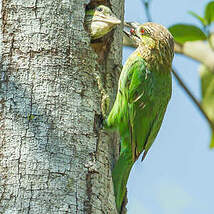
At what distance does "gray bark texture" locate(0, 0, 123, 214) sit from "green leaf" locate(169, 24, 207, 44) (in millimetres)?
735

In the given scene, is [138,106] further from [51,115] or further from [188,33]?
[51,115]

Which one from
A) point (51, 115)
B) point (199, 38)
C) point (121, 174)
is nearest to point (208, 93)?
point (199, 38)

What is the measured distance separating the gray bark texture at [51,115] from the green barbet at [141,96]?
0.25 m

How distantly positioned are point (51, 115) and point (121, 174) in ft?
2.66

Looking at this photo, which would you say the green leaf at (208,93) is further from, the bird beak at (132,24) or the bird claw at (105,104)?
the bird beak at (132,24)

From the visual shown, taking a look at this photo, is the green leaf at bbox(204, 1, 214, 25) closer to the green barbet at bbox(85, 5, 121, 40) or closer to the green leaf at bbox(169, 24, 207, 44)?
the green leaf at bbox(169, 24, 207, 44)

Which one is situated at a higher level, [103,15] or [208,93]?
[103,15]

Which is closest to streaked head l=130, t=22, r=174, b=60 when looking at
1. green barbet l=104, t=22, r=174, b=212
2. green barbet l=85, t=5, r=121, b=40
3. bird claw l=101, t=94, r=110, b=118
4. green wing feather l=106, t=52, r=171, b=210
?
green barbet l=104, t=22, r=174, b=212

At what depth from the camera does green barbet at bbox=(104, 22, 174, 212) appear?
12.0 feet

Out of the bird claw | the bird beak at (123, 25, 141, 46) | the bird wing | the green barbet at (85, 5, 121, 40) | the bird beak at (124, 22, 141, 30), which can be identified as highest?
the green barbet at (85, 5, 121, 40)

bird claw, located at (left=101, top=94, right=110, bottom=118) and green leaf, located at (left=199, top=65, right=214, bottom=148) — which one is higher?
green leaf, located at (left=199, top=65, right=214, bottom=148)

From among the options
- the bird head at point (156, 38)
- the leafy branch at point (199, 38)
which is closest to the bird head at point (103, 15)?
the leafy branch at point (199, 38)

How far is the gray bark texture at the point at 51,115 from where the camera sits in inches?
108

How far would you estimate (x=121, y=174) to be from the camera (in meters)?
3.46
